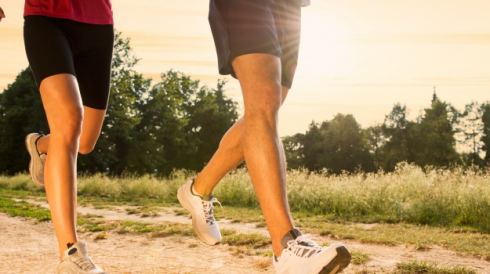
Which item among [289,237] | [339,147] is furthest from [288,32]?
[339,147]

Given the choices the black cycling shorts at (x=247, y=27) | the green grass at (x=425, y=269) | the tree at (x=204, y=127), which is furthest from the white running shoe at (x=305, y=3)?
the tree at (x=204, y=127)

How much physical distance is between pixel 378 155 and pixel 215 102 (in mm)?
20453

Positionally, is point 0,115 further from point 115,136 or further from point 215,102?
point 215,102

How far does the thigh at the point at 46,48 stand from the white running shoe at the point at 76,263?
3.10 feet

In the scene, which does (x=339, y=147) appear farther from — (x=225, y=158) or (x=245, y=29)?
(x=245, y=29)

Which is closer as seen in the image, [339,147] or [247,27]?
[247,27]

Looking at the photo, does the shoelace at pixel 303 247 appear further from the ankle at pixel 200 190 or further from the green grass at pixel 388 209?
the green grass at pixel 388 209

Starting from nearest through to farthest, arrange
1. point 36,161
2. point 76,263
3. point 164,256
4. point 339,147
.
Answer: point 76,263
point 36,161
point 164,256
point 339,147

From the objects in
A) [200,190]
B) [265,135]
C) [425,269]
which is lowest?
[425,269]

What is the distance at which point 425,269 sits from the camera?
4.31m

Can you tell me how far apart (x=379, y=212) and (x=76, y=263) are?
311 inches

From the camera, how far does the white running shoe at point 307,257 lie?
2473 mm

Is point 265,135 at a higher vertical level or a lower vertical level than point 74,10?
lower

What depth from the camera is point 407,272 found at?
4.23m
